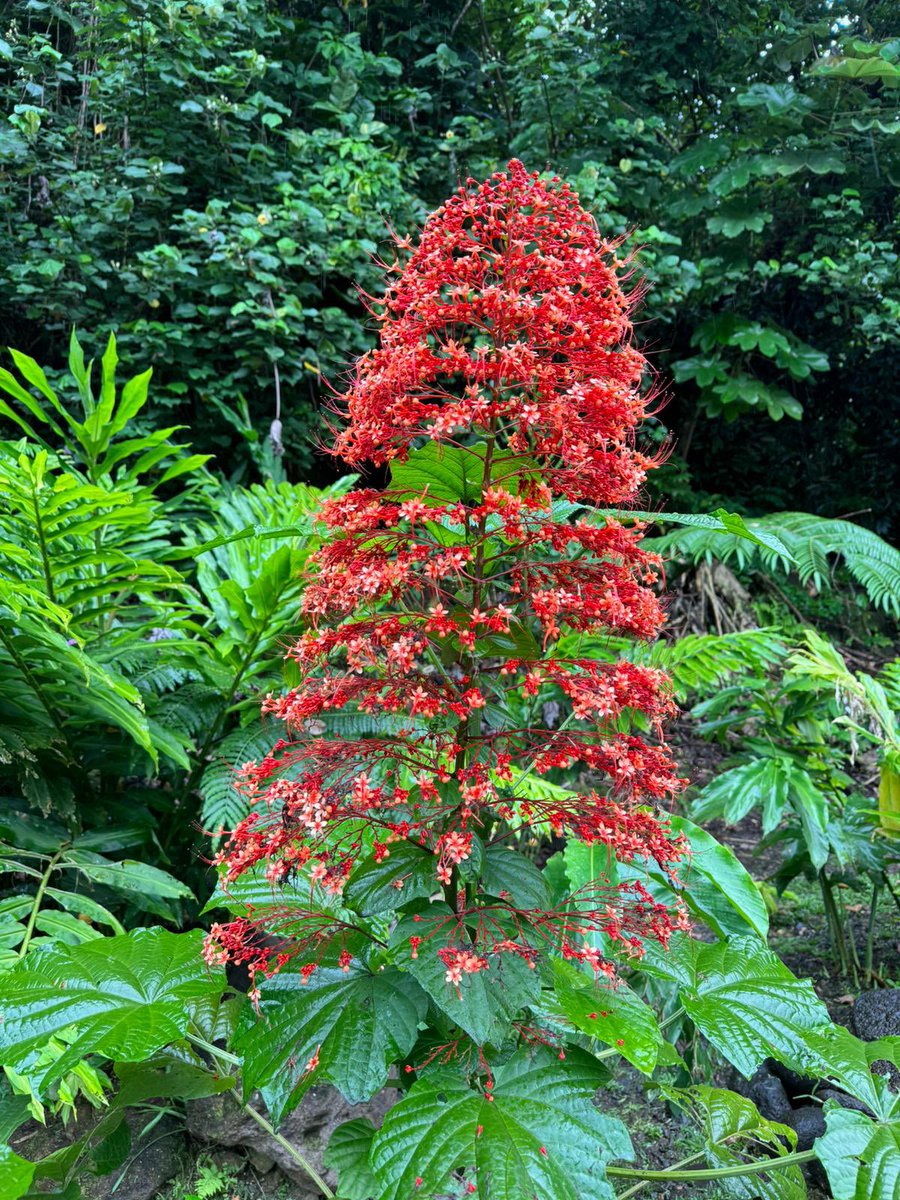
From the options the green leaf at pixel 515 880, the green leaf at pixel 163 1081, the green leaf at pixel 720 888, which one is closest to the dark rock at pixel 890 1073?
the green leaf at pixel 720 888

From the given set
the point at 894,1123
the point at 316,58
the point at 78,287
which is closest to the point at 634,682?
the point at 894,1123

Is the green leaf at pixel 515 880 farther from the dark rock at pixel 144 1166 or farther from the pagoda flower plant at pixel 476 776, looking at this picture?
the dark rock at pixel 144 1166

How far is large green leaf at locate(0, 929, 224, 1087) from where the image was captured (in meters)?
0.95

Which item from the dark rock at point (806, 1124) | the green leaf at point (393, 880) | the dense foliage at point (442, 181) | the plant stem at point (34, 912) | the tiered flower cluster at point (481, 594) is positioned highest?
the dense foliage at point (442, 181)

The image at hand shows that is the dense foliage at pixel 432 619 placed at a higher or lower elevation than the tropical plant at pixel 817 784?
higher

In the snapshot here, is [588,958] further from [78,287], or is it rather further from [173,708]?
[78,287]

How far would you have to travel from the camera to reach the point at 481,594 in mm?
1091

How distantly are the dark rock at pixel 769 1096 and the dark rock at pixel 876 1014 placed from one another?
0.25 m

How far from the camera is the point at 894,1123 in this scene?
3.59ft

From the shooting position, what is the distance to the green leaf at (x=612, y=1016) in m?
1.04

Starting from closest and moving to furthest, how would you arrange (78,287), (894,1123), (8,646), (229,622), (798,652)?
(894,1123), (8,646), (229,622), (798,652), (78,287)

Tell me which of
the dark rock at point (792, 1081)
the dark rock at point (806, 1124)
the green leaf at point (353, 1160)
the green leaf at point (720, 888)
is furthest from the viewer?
the dark rock at point (792, 1081)

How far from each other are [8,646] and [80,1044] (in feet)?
3.41

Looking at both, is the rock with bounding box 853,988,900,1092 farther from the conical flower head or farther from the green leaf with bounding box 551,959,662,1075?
the conical flower head
